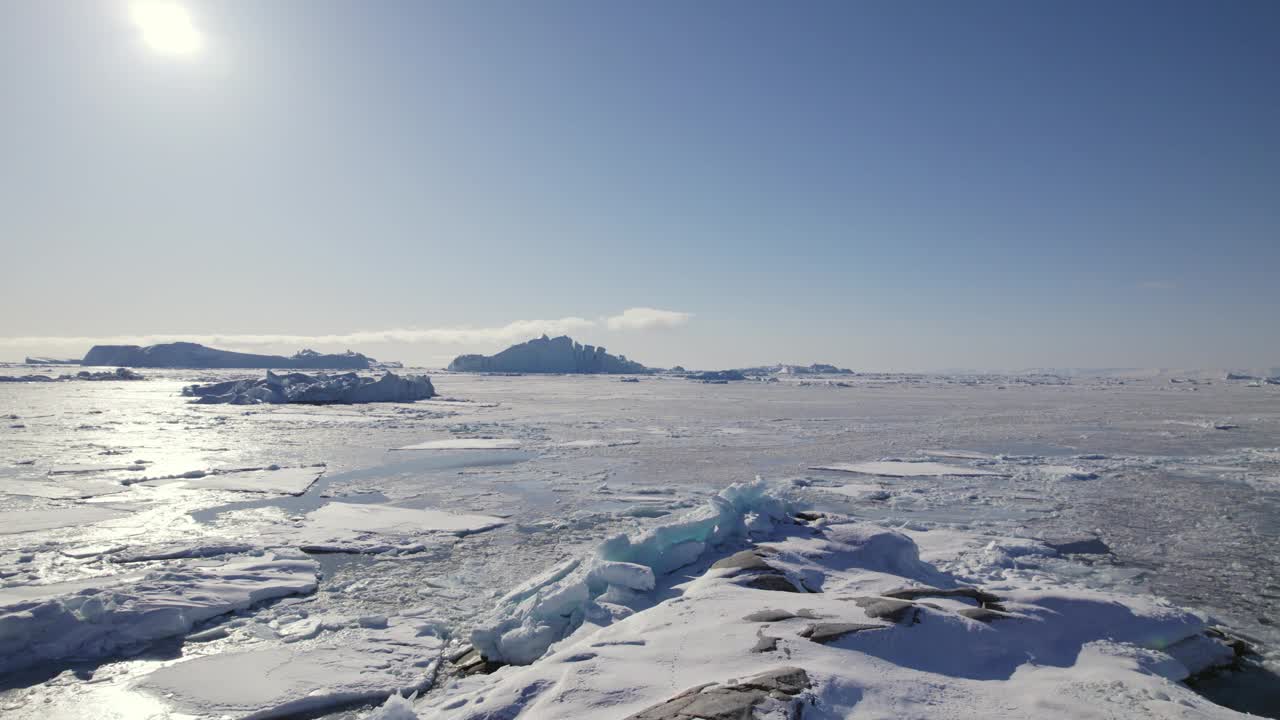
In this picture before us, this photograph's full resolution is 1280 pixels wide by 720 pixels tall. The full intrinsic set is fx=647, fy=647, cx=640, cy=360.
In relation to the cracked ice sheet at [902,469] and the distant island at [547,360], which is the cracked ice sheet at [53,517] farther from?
the distant island at [547,360]

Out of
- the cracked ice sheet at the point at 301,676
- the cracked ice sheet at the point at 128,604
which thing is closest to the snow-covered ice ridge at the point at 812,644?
the cracked ice sheet at the point at 301,676

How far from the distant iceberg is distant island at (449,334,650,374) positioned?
117 feet

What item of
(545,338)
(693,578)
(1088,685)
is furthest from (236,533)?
(545,338)

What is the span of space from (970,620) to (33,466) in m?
14.4

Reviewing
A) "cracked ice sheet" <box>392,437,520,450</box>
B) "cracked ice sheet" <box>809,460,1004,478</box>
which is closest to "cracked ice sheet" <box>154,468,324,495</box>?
"cracked ice sheet" <box>392,437,520,450</box>

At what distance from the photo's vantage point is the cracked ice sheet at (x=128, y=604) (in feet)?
13.4

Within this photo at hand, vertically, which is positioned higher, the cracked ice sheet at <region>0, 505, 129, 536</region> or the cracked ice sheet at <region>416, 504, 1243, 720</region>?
the cracked ice sheet at <region>416, 504, 1243, 720</region>

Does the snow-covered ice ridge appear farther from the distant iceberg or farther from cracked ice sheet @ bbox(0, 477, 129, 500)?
the distant iceberg

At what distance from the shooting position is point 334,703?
3568 millimetres

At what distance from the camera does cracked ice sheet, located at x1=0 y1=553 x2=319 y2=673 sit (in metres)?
4.10

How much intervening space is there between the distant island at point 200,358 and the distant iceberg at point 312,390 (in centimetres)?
4635

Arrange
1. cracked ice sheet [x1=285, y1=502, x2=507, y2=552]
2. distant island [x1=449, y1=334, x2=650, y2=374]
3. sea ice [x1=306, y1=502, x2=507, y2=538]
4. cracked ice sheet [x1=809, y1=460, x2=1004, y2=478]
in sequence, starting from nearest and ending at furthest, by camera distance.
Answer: cracked ice sheet [x1=285, y1=502, x2=507, y2=552]
sea ice [x1=306, y1=502, x2=507, y2=538]
cracked ice sheet [x1=809, y1=460, x2=1004, y2=478]
distant island [x1=449, y1=334, x2=650, y2=374]

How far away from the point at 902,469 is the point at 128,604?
35.9ft

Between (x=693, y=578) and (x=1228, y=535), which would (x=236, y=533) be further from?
(x=1228, y=535)
